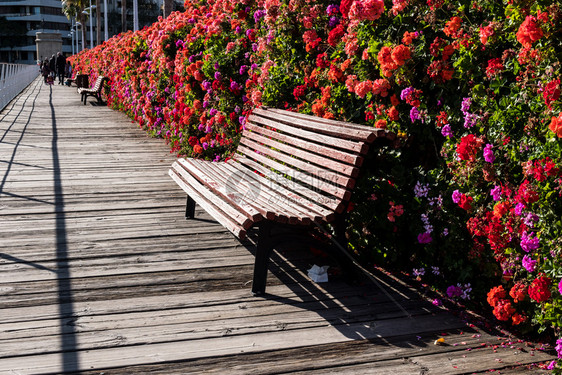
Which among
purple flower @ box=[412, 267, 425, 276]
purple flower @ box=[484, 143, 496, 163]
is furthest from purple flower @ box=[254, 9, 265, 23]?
purple flower @ box=[484, 143, 496, 163]

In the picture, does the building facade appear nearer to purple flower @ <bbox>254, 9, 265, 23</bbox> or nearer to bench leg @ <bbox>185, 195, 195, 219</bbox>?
purple flower @ <bbox>254, 9, 265, 23</bbox>

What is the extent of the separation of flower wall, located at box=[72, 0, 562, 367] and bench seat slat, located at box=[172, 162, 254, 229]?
958 millimetres

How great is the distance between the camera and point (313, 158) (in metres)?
3.99

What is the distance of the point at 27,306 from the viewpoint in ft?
10.8

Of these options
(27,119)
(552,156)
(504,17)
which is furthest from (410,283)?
(27,119)

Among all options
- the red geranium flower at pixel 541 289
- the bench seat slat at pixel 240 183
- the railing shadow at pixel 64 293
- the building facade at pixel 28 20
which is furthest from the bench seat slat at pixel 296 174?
the building facade at pixel 28 20

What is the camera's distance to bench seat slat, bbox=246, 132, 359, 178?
11.6 feet

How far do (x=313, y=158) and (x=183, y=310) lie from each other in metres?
1.36

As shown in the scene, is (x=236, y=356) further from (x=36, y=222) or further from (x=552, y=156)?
(x=36, y=222)

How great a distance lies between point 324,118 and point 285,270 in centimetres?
115

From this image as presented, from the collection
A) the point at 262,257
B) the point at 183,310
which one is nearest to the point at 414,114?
the point at 262,257

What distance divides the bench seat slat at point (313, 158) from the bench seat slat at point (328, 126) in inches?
6.9

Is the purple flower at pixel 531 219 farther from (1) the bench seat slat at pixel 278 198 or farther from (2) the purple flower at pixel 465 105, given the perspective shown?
(1) the bench seat slat at pixel 278 198

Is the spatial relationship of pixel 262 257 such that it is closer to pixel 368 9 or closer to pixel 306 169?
pixel 306 169
